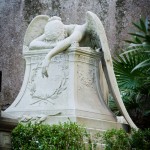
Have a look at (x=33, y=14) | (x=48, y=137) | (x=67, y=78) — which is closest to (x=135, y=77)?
(x=67, y=78)

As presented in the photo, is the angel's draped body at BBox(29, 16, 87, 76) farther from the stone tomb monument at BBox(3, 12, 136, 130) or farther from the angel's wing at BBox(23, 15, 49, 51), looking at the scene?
the angel's wing at BBox(23, 15, 49, 51)

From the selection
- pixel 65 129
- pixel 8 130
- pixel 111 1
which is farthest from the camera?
pixel 111 1

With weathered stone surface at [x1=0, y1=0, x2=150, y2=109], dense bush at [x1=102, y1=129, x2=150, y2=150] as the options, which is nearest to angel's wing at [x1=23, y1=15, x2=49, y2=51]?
dense bush at [x1=102, y1=129, x2=150, y2=150]

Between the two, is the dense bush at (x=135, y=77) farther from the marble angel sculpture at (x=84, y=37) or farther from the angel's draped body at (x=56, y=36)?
the angel's draped body at (x=56, y=36)

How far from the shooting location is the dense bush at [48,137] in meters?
7.00

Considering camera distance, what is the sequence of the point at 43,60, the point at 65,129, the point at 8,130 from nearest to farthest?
the point at 8,130
the point at 65,129
the point at 43,60

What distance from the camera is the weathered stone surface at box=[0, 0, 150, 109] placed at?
15.3 m

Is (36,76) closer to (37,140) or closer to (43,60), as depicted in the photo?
(43,60)

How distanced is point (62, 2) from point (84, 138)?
29.5 feet

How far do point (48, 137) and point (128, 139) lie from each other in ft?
4.32

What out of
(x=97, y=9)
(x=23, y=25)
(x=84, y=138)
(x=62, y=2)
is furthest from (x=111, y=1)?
A: (x=84, y=138)

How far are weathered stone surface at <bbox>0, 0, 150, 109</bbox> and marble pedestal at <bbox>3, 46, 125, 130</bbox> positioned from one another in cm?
670

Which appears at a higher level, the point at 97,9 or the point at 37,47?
the point at 97,9

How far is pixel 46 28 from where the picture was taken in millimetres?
8695
